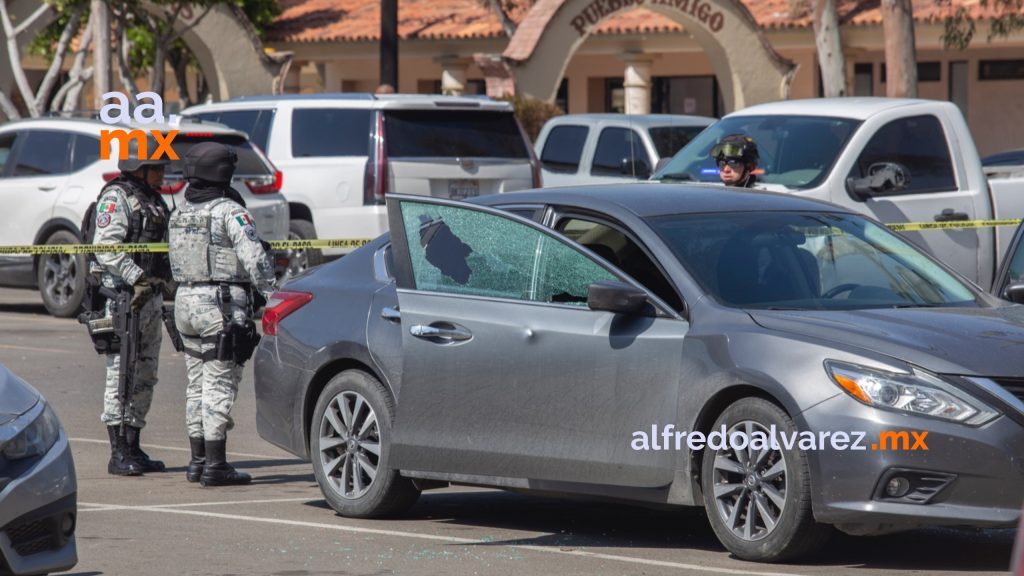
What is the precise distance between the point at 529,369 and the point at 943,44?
25542mm

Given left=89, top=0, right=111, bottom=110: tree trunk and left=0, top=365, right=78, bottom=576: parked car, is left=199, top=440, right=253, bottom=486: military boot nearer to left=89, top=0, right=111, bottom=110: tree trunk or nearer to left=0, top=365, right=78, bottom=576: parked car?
left=0, top=365, right=78, bottom=576: parked car

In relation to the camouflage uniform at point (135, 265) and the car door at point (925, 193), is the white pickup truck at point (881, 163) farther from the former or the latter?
the camouflage uniform at point (135, 265)

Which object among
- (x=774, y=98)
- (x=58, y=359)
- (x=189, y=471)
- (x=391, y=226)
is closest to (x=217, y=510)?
(x=189, y=471)

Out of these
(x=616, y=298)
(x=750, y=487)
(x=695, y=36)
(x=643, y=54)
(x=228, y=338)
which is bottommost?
(x=750, y=487)

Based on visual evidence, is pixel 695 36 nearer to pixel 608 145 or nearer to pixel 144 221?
pixel 608 145

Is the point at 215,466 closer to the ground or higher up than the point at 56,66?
closer to the ground

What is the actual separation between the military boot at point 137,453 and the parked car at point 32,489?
11.8 feet

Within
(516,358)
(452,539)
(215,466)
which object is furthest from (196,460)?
(516,358)

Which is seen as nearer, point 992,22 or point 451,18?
point 992,22

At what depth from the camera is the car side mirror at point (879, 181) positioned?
45.2ft

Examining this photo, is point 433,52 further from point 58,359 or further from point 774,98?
point 58,359

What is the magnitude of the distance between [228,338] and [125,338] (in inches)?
31.1

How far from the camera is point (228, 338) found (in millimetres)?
9484

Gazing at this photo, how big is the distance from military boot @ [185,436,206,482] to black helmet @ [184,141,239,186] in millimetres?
1360
